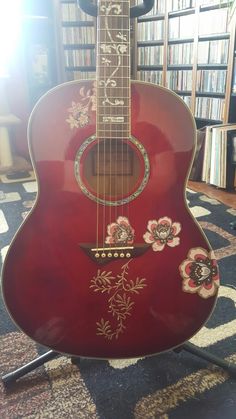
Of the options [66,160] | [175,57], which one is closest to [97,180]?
[66,160]

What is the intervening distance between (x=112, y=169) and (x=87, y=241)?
167 mm

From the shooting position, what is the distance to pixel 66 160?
678mm

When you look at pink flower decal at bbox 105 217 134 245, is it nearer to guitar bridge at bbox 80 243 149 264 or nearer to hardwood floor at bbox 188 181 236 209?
guitar bridge at bbox 80 243 149 264

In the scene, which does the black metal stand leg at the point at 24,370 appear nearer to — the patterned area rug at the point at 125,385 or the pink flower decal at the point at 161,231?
the patterned area rug at the point at 125,385

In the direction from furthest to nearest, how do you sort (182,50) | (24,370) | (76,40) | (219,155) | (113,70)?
(76,40) < (182,50) < (219,155) < (24,370) < (113,70)

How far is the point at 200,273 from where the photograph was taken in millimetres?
714

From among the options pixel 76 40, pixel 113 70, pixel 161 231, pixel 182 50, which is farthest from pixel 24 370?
pixel 76 40

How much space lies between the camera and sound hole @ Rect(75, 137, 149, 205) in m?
0.69

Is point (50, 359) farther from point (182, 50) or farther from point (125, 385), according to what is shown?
point (182, 50)

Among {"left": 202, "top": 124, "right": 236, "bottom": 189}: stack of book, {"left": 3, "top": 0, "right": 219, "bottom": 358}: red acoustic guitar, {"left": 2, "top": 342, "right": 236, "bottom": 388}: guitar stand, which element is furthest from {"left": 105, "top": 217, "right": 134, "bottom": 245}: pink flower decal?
{"left": 202, "top": 124, "right": 236, "bottom": 189}: stack of book

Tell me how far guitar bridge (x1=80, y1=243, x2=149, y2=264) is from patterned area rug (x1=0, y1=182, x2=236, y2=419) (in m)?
0.37

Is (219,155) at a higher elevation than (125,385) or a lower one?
higher

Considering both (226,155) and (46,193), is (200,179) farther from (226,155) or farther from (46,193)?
(46,193)

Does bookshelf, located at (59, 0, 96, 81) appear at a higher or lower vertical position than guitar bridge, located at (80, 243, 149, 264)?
higher
